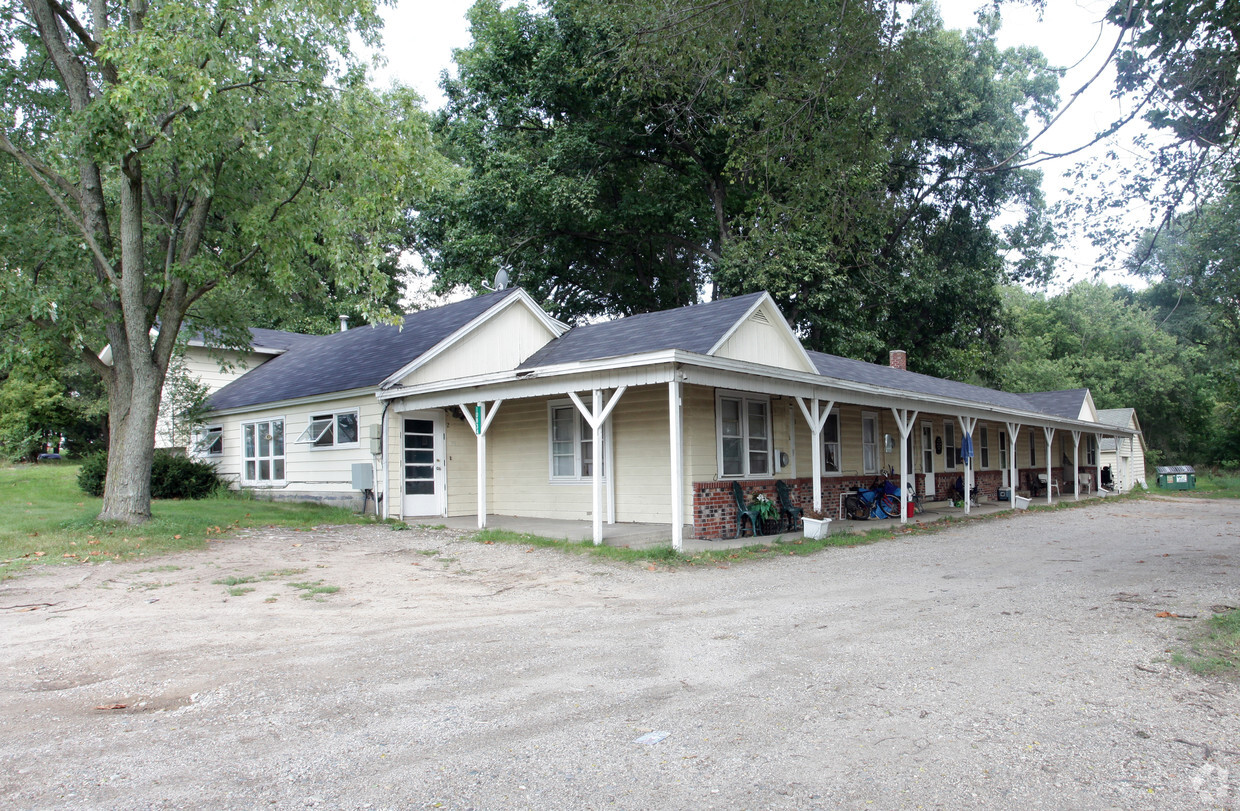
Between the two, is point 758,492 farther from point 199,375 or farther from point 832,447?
point 199,375

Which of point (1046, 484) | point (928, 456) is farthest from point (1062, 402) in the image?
point (928, 456)

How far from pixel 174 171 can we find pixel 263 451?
7.84 metres

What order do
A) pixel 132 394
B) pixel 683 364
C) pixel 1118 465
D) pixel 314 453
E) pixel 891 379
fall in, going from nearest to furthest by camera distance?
1. pixel 683 364
2. pixel 132 394
3. pixel 314 453
4. pixel 891 379
5. pixel 1118 465

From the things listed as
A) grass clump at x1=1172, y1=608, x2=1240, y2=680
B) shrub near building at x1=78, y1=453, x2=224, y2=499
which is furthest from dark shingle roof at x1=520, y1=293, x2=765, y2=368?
shrub near building at x1=78, y1=453, x2=224, y2=499

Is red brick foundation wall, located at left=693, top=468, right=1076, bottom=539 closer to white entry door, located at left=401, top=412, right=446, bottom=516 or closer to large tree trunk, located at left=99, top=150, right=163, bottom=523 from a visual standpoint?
white entry door, located at left=401, top=412, right=446, bottom=516

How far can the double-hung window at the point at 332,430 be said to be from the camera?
1622 centimetres

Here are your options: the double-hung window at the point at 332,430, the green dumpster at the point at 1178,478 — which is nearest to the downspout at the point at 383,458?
the double-hung window at the point at 332,430

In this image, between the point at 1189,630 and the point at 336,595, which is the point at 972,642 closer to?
the point at 1189,630

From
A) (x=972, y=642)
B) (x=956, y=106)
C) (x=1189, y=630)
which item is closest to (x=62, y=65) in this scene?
(x=972, y=642)

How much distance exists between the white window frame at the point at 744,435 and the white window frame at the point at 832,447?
2199 mm

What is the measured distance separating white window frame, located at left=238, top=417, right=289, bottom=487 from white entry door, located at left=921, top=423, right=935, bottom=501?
53.2ft

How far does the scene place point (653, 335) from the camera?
14.8m

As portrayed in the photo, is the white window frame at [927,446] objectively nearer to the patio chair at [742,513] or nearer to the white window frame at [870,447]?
the white window frame at [870,447]

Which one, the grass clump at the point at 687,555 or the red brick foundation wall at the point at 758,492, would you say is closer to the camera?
the grass clump at the point at 687,555
